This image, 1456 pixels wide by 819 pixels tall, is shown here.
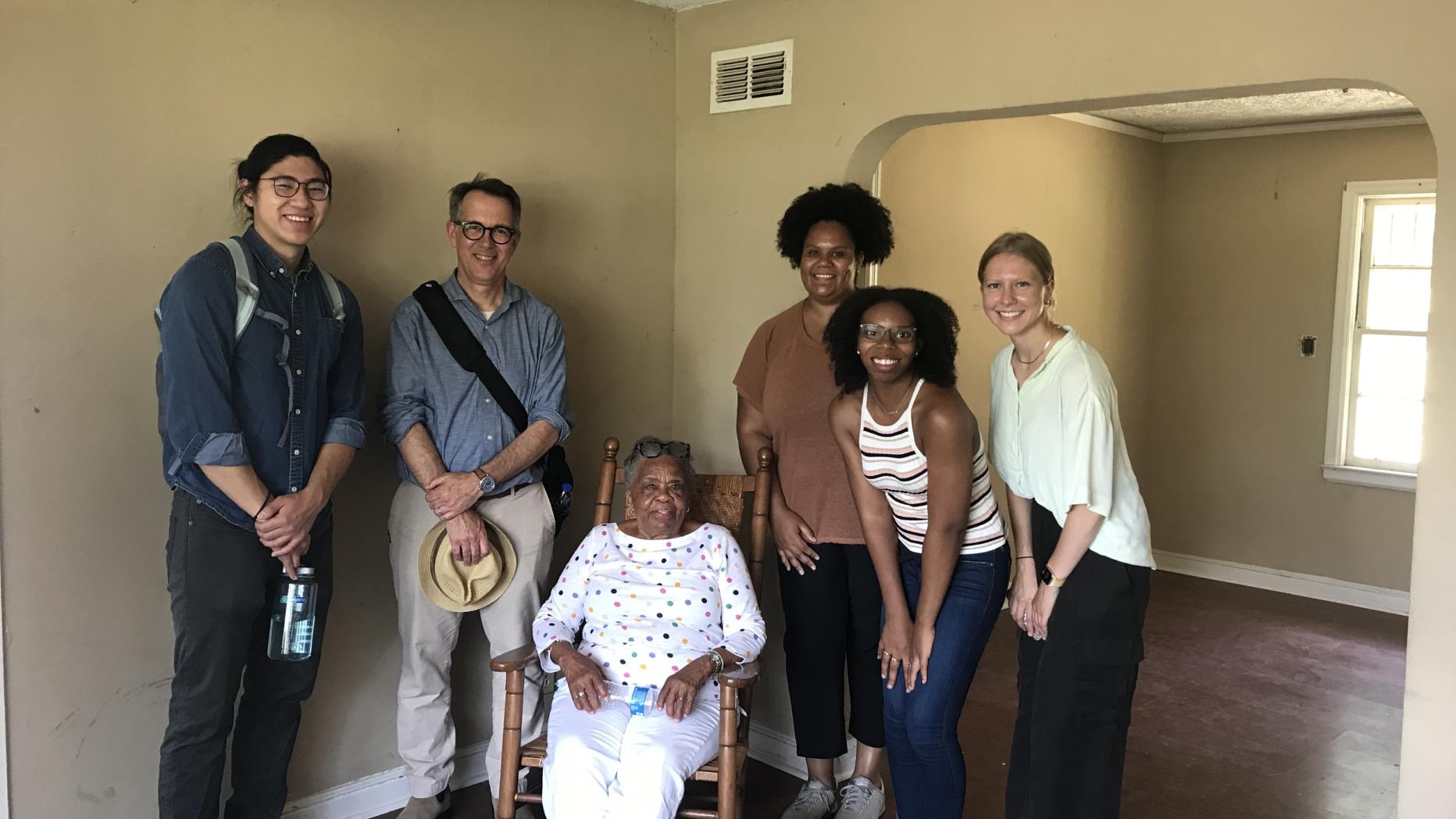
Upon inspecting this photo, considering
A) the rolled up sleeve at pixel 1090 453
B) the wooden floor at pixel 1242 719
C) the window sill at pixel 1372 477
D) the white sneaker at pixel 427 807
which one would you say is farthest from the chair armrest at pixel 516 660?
the window sill at pixel 1372 477

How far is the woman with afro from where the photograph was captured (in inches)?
114

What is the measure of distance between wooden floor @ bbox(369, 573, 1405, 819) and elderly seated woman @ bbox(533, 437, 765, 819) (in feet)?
2.65

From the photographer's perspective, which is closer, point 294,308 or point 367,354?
point 294,308

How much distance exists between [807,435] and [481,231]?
0.97 m

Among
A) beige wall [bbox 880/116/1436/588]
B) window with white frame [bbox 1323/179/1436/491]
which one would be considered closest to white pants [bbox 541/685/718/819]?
beige wall [bbox 880/116/1436/588]

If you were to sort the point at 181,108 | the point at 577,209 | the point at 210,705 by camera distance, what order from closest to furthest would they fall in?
the point at 210,705 → the point at 181,108 → the point at 577,209

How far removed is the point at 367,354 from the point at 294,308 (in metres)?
0.58

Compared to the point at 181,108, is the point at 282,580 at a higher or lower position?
lower

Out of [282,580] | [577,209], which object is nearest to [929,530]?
[282,580]

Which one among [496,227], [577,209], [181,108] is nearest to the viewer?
[181,108]

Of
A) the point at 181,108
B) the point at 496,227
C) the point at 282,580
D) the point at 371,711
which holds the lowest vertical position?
the point at 371,711

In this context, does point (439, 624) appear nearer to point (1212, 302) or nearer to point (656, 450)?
point (656, 450)

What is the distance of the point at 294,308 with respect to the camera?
2.49 m

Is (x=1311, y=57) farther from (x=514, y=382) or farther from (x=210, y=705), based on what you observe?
(x=210, y=705)
